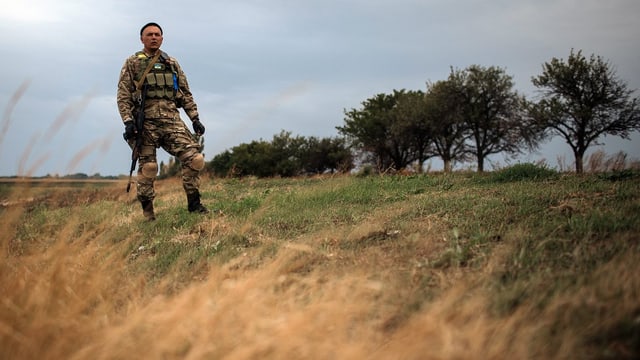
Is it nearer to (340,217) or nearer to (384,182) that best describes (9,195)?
(340,217)

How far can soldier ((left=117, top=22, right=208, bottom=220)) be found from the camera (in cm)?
734

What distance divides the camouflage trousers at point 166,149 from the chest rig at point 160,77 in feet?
1.31

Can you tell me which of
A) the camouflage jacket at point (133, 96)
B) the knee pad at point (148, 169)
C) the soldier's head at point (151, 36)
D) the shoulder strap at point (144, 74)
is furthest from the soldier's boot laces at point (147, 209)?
the soldier's head at point (151, 36)

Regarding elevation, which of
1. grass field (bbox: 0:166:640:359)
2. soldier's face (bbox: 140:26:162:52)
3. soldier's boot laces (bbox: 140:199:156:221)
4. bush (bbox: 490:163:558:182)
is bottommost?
grass field (bbox: 0:166:640:359)

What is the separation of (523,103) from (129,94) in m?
29.9

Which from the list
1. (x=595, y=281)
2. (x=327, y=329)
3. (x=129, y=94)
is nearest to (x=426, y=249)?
(x=595, y=281)

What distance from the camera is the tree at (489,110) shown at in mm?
34156

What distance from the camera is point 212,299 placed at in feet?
8.75

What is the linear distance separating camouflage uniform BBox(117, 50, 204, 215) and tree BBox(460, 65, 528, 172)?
29681 millimetres

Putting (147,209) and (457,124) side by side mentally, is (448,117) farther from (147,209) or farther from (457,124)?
(147,209)

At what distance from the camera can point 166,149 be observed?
7.65 meters

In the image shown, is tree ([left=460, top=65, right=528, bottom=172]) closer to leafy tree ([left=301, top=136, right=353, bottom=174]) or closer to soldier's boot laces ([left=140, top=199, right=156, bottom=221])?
leafy tree ([left=301, top=136, right=353, bottom=174])

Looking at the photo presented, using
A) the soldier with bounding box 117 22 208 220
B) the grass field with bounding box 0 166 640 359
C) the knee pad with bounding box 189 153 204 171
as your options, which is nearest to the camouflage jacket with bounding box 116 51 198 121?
the soldier with bounding box 117 22 208 220

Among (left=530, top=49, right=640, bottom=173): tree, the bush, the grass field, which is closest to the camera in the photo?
the grass field
